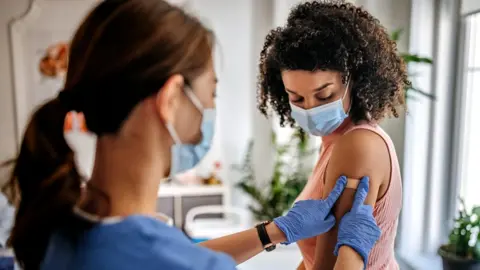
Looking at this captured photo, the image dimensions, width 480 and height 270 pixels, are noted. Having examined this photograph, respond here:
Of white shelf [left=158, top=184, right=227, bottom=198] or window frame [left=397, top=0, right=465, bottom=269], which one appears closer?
window frame [left=397, top=0, right=465, bottom=269]

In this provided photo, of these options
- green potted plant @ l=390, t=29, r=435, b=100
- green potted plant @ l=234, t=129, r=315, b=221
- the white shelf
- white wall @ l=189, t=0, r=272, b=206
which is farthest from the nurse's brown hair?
white wall @ l=189, t=0, r=272, b=206

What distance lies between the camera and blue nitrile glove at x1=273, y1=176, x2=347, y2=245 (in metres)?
1.07

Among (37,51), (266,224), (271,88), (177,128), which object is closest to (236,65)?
(37,51)

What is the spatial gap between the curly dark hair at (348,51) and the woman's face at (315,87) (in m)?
0.02

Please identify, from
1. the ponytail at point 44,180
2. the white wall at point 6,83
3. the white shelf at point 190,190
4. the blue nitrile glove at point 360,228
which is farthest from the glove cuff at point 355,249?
the white wall at point 6,83

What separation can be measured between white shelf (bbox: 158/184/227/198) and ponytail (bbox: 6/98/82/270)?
253 centimetres

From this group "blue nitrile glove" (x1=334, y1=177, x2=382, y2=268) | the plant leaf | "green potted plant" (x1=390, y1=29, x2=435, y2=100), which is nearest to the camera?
"blue nitrile glove" (x1=334, y1=177, x2=382, y2=268)

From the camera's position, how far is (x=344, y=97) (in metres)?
1.15

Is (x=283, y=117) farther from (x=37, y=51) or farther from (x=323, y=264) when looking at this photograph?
(x=37, y=51)

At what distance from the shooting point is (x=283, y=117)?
140cm

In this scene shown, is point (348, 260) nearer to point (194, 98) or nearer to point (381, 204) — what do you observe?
point (381, 204)

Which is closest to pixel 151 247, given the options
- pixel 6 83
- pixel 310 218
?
pixel 310 218

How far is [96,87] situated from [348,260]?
0.74 m

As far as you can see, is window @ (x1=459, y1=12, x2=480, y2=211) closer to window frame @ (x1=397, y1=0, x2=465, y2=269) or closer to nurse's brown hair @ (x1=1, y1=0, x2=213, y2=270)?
window frame @ (x1=397, y1=0, x2=465, y2=269)
